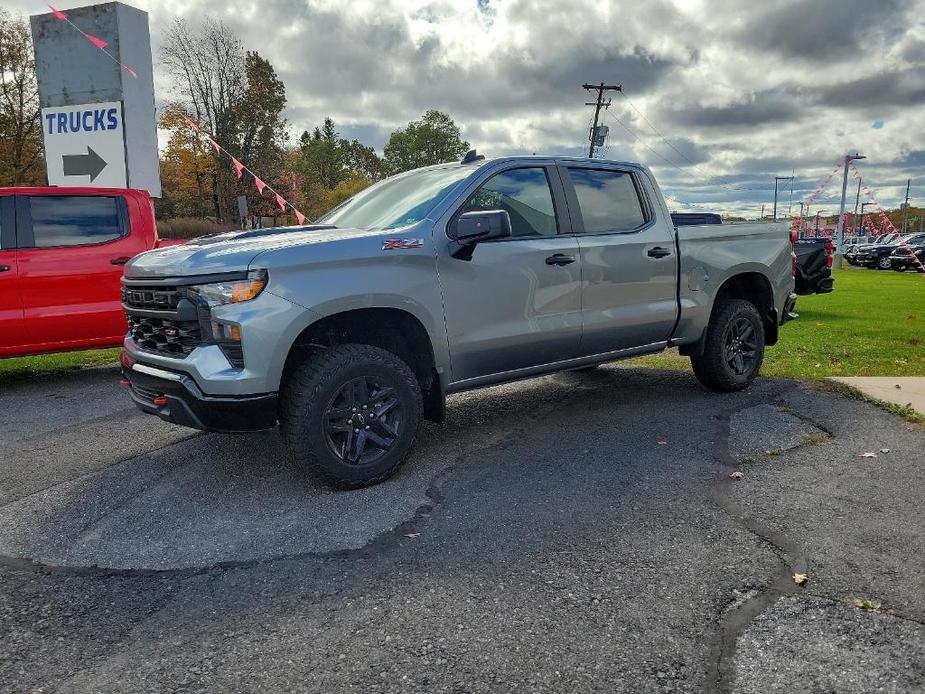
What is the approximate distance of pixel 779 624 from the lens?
2635mm

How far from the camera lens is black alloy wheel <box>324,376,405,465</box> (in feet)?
12.9

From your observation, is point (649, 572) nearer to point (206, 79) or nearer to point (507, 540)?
point (507, 540)

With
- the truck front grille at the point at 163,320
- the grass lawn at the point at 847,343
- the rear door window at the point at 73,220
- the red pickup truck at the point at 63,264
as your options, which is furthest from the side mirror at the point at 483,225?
the rear door window at the point at 73,220

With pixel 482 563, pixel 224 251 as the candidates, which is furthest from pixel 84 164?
pixel 482 563

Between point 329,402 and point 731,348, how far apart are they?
3828mm

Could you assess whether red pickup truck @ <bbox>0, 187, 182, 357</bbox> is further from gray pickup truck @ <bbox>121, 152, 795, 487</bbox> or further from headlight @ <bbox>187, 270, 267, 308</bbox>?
headlight @ <bbox>187, 270, 267, 308</bbox>

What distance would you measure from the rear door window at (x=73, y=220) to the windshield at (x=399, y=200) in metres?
2.94

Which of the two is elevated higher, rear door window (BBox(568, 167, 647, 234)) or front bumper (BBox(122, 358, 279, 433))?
rear door window (BBox(568, 167, 647, 234))

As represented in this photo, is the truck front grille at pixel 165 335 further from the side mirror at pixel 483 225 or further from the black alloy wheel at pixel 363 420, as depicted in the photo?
the side mirror at pixel 483 225

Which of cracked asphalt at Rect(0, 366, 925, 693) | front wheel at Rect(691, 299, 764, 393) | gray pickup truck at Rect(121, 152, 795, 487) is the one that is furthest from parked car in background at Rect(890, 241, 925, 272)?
cracked asphalt at Rect(0, 366, 925, 693)

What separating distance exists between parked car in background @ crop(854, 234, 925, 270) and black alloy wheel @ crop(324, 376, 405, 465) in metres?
34.7

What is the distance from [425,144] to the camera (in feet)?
291

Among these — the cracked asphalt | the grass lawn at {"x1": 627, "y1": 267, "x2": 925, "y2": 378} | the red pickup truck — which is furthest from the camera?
the grass lawn at {"x1": 627, "y1": 267, "x2": 925, "y2": 378}

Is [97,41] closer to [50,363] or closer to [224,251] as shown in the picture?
[50,363]
